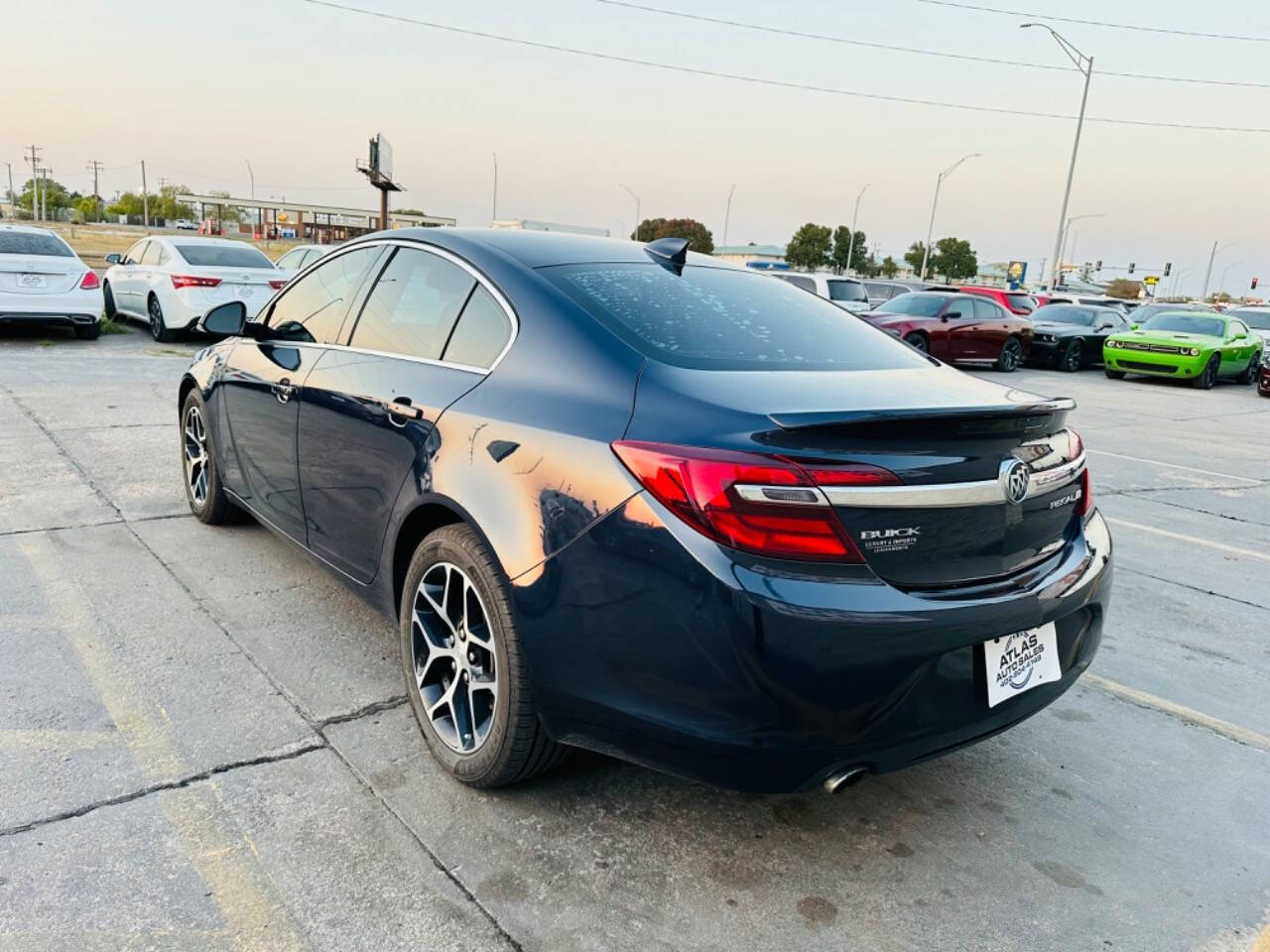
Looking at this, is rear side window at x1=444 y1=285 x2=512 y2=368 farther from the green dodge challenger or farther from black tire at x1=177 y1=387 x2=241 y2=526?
the green dodge challenger

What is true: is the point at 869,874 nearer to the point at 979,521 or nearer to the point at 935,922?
the point at 935,922

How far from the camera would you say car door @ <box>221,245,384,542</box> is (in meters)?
3.71

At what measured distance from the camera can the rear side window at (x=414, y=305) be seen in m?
3.10

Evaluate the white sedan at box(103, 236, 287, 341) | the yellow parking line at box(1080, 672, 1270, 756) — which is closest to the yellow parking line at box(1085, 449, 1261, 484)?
the yellow parking line at box(1080, 672, 1270, 756)

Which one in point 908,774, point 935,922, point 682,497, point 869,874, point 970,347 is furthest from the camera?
point 970,347

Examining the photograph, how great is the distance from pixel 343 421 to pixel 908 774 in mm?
2268

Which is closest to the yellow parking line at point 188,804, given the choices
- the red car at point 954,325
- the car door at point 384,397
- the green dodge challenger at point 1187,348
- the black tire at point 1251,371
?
the car door at point 384,397

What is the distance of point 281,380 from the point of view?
3.81 m

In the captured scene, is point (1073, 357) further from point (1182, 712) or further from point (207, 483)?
point (207, 483)

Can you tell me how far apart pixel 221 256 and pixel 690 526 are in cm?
1289

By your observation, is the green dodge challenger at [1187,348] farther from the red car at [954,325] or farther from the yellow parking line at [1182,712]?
the yellow parking line at [1182,712]

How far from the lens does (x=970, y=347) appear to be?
59.5ft

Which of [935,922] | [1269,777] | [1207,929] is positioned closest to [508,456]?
[935,922]

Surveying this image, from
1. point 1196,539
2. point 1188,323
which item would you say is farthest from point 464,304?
point 1188,323
